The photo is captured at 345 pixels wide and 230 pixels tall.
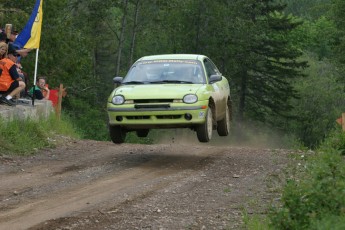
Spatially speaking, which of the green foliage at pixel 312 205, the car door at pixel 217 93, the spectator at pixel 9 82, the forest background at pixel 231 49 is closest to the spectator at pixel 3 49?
the spectator at pixel 9 82

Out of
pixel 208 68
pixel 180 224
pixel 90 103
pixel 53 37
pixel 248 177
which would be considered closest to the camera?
pixel 180 224

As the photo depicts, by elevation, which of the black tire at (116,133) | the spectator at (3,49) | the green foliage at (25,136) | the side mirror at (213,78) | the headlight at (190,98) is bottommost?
the green foliage at (25,136)

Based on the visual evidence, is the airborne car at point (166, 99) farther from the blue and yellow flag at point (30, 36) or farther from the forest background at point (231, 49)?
the forest background at point (231, 49)

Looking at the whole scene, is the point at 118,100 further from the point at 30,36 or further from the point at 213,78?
the point at 30,36

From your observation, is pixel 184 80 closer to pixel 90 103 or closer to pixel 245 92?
pixel 90 103

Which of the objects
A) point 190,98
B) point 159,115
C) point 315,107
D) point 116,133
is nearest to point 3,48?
point 116,133

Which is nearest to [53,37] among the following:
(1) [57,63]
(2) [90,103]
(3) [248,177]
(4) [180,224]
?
(1) [57,63]

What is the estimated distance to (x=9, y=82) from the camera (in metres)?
16.3

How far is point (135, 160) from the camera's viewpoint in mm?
14297

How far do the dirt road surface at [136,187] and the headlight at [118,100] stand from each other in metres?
0.99

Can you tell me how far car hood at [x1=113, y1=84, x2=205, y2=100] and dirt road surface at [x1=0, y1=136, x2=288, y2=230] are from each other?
1137 mm

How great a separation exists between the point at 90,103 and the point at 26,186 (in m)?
47.7

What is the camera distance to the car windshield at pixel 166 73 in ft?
48.7

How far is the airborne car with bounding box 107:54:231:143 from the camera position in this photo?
1377 centimetres
